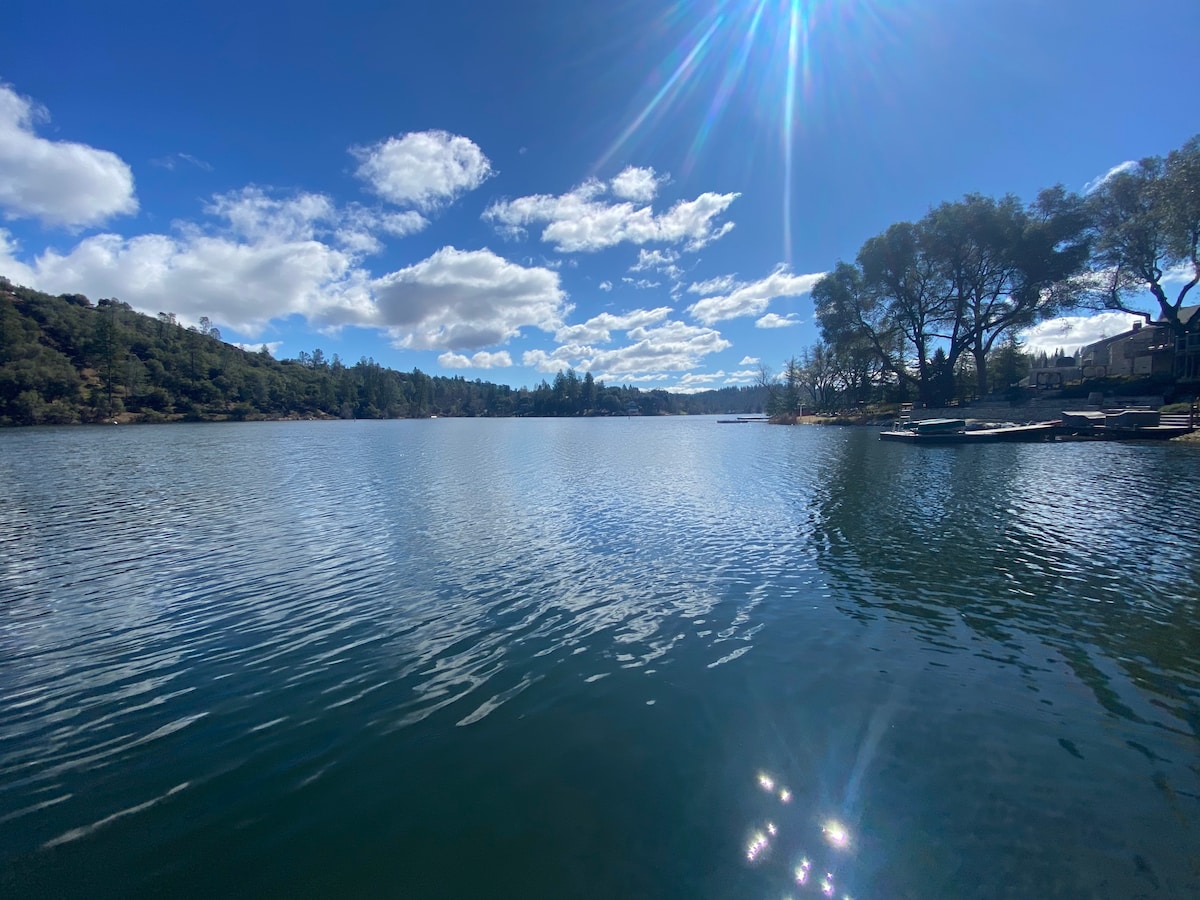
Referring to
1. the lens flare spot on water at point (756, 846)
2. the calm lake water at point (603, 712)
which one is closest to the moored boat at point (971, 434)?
the calm lake water at point (603, 712)

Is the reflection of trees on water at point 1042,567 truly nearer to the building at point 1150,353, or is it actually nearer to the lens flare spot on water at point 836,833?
the lens flare spot on water at point 836,833

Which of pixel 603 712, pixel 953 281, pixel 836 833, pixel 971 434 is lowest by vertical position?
pixel 836 833

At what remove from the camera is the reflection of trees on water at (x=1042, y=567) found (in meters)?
9.03

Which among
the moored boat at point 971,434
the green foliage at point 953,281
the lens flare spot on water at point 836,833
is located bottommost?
the lens flare spot on water at point 836,833

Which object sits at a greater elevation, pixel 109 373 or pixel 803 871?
pixel 109 373

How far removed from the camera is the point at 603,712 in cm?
757

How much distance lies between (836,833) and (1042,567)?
12923 mm

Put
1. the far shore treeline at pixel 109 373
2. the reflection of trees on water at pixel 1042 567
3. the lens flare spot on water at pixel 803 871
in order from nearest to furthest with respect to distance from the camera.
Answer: the lens flare spot on water at pixel 803 871, the reflection of trees on water at pixel 1042 567, the far shore treeline at pixel 109 373

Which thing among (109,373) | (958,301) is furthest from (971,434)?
(109,373)

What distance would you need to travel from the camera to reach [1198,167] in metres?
46.0

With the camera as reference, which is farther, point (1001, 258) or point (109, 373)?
point (109, 373)

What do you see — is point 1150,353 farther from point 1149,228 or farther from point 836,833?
point 836,833

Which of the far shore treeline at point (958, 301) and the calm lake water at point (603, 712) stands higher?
the far shore treeline at point (958, 301)

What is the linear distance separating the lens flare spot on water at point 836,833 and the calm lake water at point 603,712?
32 millimetres
